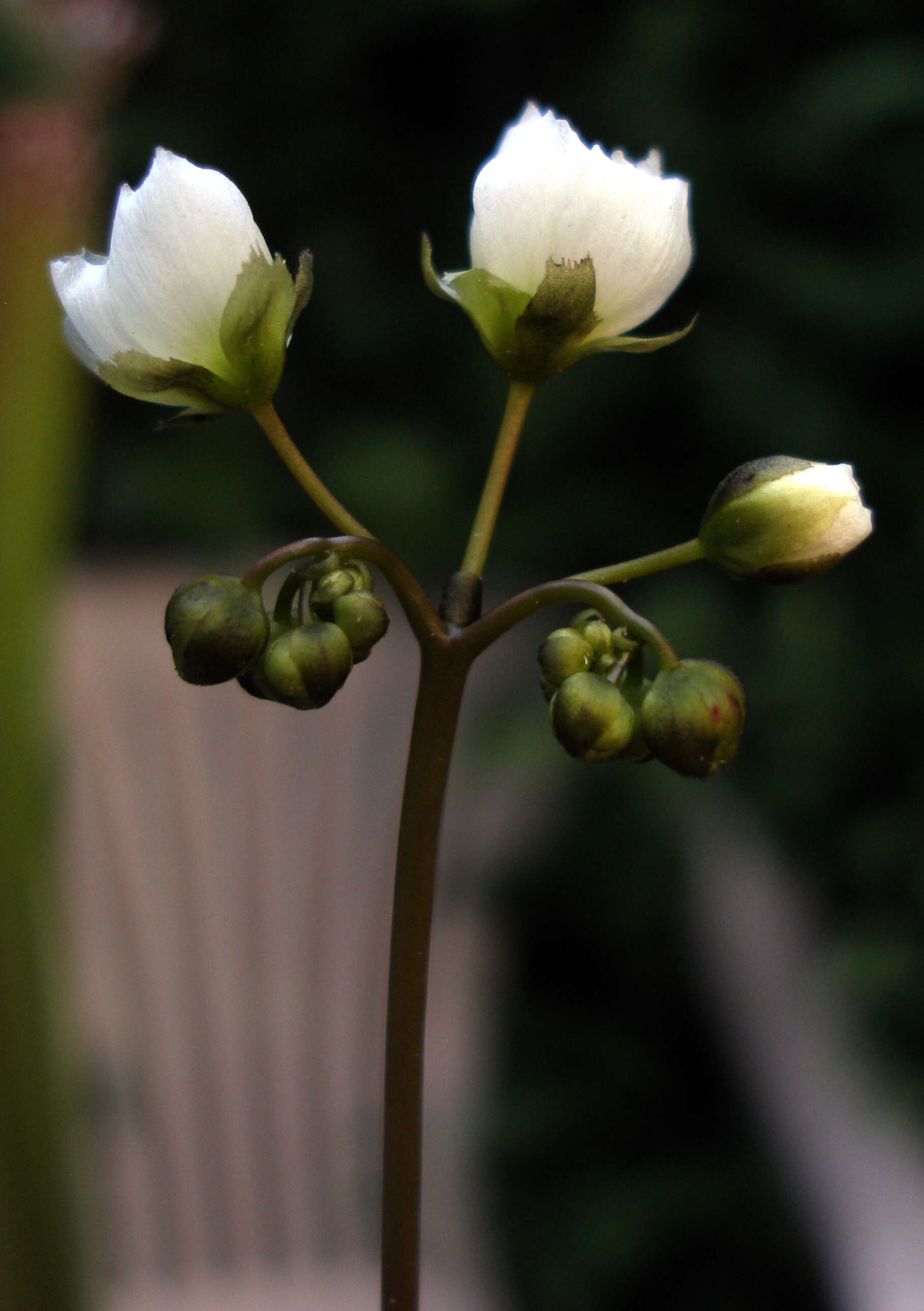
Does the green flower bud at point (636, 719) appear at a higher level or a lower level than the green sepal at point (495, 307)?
lower

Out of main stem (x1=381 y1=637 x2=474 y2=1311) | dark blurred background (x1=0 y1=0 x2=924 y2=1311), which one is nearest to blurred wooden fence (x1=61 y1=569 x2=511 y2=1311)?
dark blurred background (x1=0 y1=0 x2=924 y2=1311)

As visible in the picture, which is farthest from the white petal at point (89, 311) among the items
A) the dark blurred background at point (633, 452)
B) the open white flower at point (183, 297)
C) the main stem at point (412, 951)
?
the dark blurred background at point (633, 452)

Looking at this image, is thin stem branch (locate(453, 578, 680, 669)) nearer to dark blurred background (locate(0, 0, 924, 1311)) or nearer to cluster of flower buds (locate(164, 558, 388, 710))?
cluster of flower buds (locate(164, 558, 388, 710))

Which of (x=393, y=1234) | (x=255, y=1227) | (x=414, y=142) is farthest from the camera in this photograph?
(x=414, y=142)

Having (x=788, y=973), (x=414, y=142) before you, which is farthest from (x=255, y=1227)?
(x=414, y=142)

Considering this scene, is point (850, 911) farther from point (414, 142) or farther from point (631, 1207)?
point (414, 142)

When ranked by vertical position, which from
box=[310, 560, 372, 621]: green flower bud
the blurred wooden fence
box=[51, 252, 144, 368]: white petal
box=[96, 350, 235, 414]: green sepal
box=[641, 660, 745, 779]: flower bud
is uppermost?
box=[51, 252, 144, 368]: white petal

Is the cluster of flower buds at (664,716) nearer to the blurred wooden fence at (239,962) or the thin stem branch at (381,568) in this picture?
the thin stem branch at (381,568)
